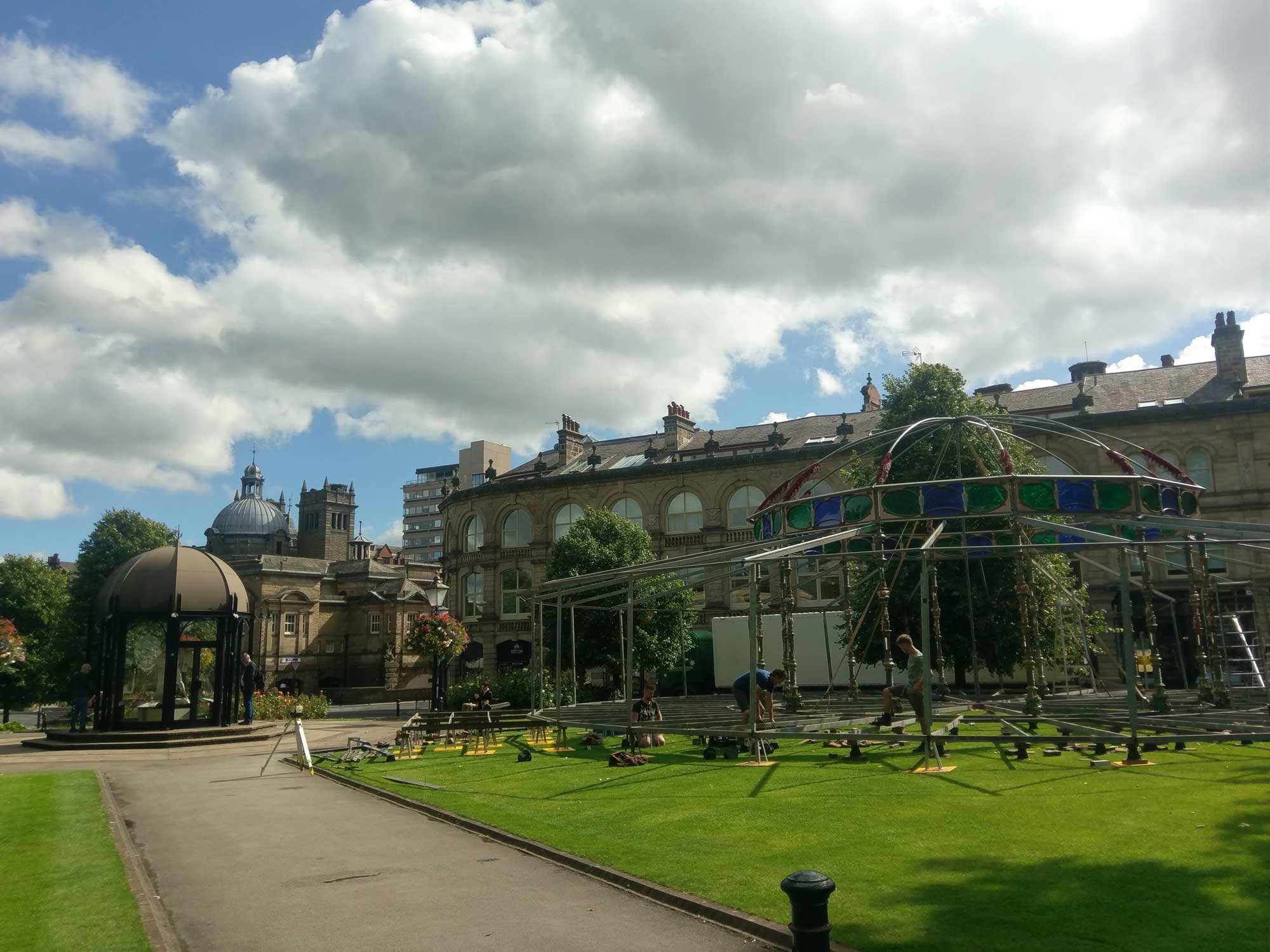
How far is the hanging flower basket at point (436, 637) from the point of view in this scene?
101 ft

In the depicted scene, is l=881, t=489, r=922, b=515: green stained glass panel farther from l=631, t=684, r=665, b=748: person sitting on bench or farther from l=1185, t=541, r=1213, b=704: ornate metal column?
l=631, t=684, r=665, b=748: person sitting on bench

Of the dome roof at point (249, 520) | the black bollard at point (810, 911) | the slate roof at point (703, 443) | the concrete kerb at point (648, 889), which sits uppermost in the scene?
the dome roof at point (249, 520)

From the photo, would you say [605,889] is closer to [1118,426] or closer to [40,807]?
[40,807]

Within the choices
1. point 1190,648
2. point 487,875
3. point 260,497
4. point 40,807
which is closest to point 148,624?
point 40,807

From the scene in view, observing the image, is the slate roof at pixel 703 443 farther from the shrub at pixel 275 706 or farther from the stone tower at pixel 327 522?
the stone tower at pixel 327 522

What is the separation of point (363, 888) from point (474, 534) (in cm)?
4820

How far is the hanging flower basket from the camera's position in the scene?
101 feet

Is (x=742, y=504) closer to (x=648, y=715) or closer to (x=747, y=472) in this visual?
(x=747, y=472)

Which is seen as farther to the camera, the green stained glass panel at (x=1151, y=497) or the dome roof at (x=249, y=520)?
the dome roof at (x=249, y=520)

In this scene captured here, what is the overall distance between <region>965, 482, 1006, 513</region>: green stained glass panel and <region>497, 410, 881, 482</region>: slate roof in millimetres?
31317

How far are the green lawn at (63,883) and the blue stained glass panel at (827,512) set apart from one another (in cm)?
1132

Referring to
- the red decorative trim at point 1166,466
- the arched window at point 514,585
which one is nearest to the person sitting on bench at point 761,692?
the red decorative trim at point 1166,466

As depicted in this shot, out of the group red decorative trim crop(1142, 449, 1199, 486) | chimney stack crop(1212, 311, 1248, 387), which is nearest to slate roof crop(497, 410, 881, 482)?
chimney stack crop(1212, 311, 1248, 387)

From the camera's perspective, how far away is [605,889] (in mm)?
8180
